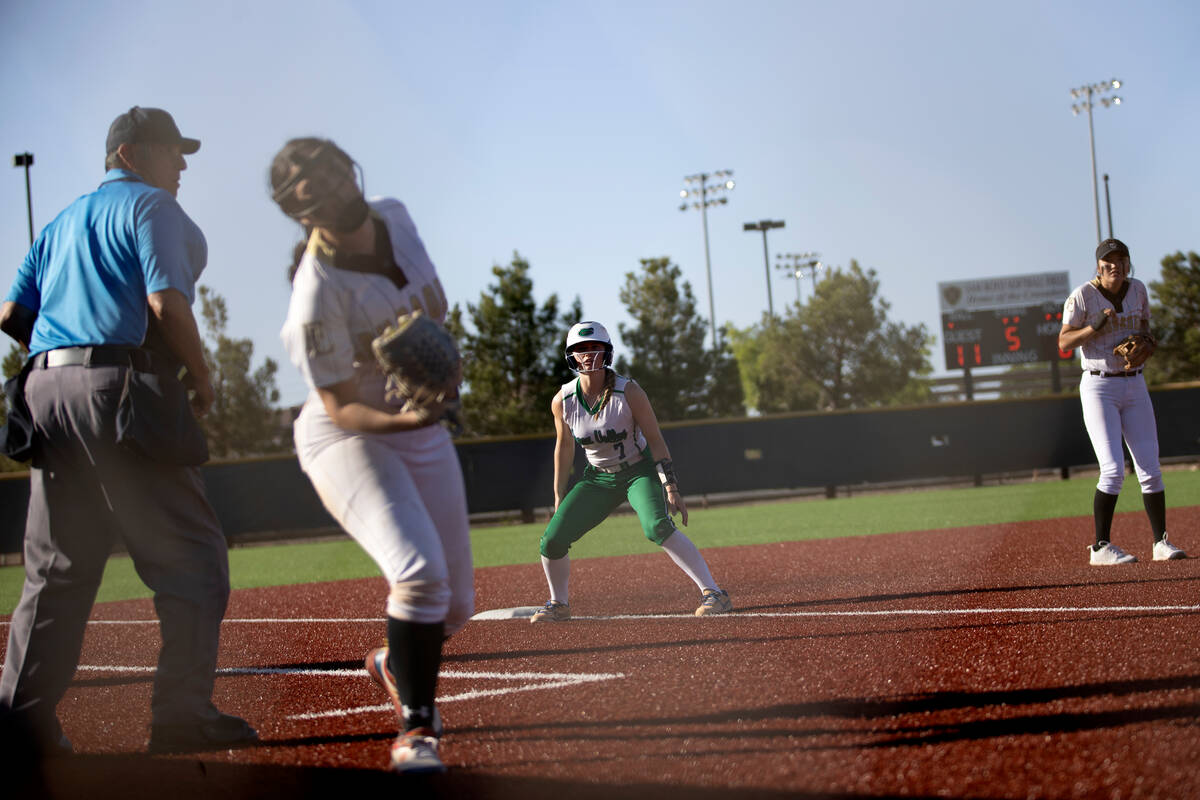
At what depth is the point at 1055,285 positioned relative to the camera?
41688 mm

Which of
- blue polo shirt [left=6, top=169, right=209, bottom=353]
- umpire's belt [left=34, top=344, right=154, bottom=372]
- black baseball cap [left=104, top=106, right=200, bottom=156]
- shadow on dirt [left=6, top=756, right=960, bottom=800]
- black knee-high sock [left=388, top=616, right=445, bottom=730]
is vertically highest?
black baseball cap [left=104, top=106, right=200, bottom=156]

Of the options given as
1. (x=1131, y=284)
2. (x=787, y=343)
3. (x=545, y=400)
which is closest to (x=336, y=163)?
(x=1131, y=284)

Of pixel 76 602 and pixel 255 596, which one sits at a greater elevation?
pixel 76 602

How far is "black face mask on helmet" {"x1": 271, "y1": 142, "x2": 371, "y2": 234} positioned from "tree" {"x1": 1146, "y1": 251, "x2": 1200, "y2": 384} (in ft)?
135

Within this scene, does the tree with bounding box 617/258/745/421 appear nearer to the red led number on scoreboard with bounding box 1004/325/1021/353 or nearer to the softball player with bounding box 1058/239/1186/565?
the red led number on scoreboard with bounding box 1004/325/1021/353

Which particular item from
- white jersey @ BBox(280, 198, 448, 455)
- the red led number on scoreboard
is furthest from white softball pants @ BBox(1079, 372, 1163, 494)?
the red led number on scoreboard

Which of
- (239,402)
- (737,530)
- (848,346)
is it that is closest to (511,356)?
(239,402)

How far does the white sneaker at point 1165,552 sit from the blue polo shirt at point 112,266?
262 inches

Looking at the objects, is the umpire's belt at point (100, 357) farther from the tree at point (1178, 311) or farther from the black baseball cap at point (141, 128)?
the tree at point (1178, 311)

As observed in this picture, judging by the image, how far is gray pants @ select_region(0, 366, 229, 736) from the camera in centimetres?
371

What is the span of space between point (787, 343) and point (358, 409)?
46528 millimetres

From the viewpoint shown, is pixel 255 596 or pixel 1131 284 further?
pixel 255 596

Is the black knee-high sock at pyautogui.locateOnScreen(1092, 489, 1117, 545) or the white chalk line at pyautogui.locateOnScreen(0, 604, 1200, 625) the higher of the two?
the black knee-high sock at pyautogui.locateOnScreen(1092, 489, 1117, 545)

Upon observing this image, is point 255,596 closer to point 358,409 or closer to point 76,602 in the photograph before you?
point 76,602
